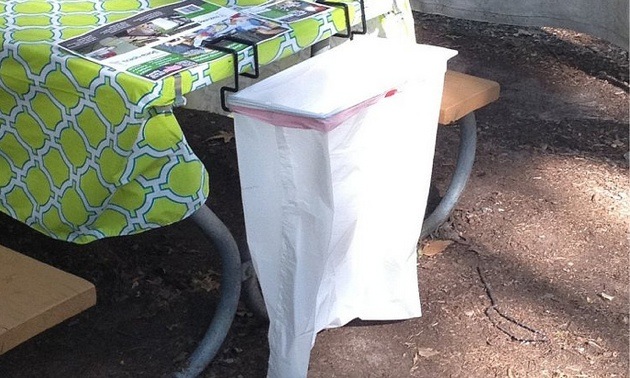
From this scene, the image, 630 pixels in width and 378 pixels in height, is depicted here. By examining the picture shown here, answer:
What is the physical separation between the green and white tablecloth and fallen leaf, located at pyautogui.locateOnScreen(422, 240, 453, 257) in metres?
1.07

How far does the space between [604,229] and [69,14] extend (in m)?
1.90

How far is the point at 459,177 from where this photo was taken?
3.06 metres

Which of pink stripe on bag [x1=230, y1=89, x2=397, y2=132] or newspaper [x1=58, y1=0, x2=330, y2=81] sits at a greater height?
newspaper [x1=58, y1=0, x2=330, y2=81]

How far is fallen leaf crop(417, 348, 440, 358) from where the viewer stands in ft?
8.29

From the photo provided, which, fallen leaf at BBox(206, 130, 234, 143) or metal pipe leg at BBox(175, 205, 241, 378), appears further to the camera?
fallen leaf at BBox(206, 130, 234, 143)

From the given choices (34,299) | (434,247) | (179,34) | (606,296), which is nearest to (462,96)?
(434,247)

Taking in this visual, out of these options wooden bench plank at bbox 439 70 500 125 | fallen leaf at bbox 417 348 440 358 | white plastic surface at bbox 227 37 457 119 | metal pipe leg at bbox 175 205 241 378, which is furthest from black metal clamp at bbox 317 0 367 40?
fallen leaf at bbox 417 348 440 358

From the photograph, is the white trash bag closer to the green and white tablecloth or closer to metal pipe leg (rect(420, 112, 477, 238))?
the green and white tablecloth

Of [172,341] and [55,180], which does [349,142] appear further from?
[172,341]

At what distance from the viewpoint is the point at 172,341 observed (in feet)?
8.39

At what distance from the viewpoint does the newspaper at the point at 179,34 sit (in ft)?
6.22

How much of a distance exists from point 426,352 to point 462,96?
76 cm

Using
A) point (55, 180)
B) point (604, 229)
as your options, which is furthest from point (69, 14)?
point (604, 229)

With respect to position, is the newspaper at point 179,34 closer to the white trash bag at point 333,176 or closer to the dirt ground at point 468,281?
the white trash bag at point 333,176
